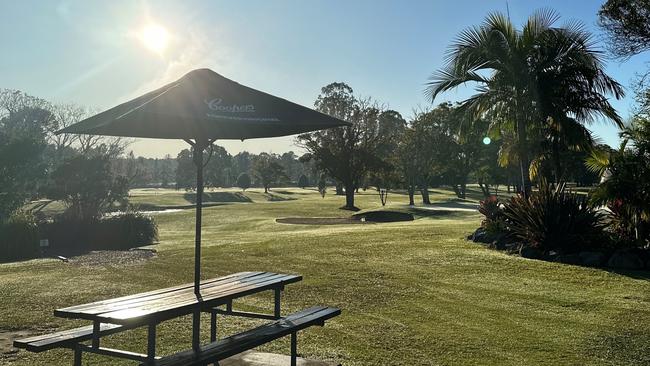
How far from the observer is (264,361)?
543 cm

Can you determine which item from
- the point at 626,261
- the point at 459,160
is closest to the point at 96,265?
the point at 626,261

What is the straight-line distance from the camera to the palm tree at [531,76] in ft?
53.3

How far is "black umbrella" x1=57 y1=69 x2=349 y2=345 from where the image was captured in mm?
4531

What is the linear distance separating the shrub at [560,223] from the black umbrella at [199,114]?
9598 mm

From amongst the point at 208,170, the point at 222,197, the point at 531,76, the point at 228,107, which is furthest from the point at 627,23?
the point at 208,170

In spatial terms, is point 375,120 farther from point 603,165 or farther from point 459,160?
point 603,165

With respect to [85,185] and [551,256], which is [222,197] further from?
[551,256]

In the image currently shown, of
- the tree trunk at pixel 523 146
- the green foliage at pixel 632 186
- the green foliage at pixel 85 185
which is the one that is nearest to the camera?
Result: the green foliage at pixel 632 186

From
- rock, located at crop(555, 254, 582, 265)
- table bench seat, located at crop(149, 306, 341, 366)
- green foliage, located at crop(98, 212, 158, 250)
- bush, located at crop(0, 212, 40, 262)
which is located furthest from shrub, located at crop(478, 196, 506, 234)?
bush, located at crop(0, 212, 40, 262)

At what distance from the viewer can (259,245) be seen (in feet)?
54.9


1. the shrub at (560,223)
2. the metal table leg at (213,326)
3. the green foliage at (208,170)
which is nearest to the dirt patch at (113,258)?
the metal table leg at (213,326)

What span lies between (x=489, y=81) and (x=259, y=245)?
30.2 ft

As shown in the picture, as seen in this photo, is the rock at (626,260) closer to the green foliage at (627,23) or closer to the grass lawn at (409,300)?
the grass lawn at (409,300)

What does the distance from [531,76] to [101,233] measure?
17.2 m
